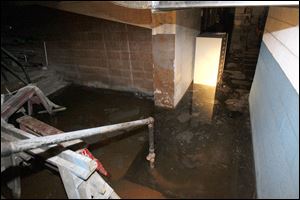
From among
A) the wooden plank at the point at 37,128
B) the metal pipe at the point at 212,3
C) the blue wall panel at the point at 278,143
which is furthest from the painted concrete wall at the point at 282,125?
the wooden plank at the point at 37,128

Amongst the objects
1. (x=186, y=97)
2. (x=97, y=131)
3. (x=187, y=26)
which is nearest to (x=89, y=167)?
(x=97, y=131)

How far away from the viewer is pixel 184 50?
3.86 metres

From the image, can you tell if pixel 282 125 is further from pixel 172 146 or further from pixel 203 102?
pixel 203 102

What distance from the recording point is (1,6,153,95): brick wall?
3.93 metres

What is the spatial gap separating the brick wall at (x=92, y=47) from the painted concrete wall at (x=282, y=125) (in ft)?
7.48

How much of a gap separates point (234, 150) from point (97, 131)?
6.35ft

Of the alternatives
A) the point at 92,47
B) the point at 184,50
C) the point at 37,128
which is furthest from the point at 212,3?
the point at 92,47

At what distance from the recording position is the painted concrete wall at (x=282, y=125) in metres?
1.45

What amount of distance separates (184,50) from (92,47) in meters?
1.98

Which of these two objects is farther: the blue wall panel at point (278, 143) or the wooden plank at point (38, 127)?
the wooden plank at point (38, 127)

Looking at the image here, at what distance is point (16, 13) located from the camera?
4.66 metres

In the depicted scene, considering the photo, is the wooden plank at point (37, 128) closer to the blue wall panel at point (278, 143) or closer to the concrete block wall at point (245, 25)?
the blue wall panel at point (278, 143)

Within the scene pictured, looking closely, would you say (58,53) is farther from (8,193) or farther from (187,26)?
(8,193)

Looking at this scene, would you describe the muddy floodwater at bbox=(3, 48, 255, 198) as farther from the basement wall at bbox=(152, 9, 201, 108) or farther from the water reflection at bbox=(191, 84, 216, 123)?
the basement wall at bbox=(152, 9, 201, 108)
